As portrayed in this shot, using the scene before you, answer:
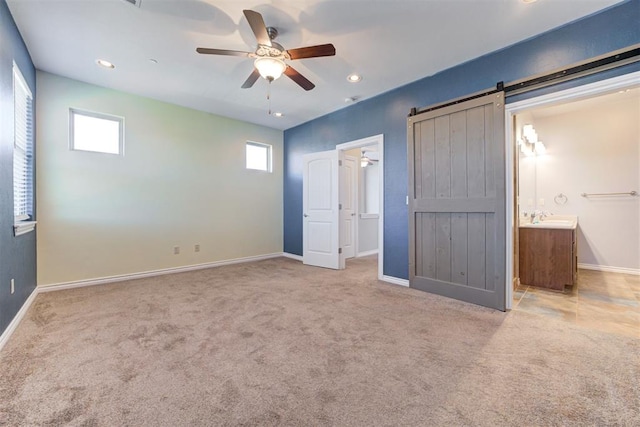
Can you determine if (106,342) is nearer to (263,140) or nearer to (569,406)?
(569,406)

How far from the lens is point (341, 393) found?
1506mm

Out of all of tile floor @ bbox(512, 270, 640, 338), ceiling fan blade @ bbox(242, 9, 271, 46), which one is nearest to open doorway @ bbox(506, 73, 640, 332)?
tile floor @ bbox(512, 270, 640, 338)

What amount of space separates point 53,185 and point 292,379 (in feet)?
12.7

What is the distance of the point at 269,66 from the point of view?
95.0 inches

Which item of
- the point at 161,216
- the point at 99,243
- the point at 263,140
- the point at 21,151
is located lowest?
the point at 99,243

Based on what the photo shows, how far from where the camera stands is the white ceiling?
7.23 ft

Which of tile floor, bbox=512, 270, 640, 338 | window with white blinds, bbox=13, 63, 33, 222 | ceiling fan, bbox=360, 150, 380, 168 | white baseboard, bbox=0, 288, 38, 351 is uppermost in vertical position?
ceiling fan, bbox=360, 150, 380, 168

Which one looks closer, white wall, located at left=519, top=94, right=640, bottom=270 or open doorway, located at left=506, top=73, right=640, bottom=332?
open doorway, located at left=506, top=73, right=640, bottom=332

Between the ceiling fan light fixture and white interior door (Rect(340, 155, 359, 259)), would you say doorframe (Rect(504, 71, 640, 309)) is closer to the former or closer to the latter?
the ceiling fan light fixture

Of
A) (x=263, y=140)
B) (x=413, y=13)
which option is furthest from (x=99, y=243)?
(x=413, y=13)

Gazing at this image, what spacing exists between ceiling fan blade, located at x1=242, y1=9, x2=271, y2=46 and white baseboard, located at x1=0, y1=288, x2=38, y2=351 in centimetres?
301

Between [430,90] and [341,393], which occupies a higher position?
[430,90]

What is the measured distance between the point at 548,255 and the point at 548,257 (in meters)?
0.03

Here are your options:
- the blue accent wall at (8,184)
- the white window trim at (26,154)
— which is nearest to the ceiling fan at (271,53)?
the blue accent wall at (8,184)
